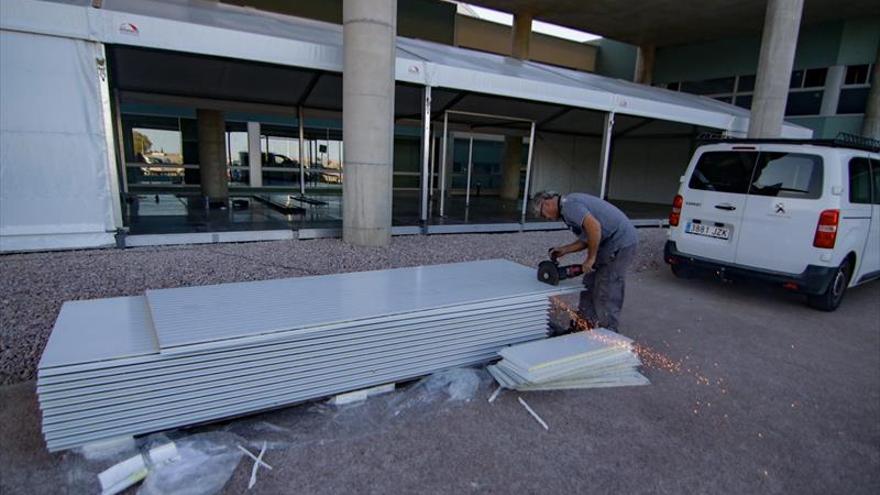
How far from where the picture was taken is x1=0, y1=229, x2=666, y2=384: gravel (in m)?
3.32

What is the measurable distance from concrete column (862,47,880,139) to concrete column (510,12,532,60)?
11.4 metres

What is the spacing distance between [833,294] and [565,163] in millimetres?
13464

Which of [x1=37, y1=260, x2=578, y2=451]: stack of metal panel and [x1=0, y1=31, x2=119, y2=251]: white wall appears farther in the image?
[x1=0, y1=31, x2=119, y2=251]: white wall

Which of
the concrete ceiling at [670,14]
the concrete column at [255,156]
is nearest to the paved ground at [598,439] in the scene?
the concrete column at [255,156]

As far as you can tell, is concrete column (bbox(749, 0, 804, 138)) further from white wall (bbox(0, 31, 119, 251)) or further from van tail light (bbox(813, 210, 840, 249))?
white wall (bbox(0, 31, 119, 251))

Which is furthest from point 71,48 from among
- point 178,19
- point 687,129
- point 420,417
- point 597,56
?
point 597,56

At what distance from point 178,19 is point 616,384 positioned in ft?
22.3

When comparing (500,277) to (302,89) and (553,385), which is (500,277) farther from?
(302,89)

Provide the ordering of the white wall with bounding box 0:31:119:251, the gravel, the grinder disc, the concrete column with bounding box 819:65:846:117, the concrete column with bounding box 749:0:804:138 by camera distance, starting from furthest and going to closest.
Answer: the concrete column with bounding box 819:65:846:117, the concrete column with bounding box 749:0:804:138, the white wall with bounding box 0:31:119:251, the grinder disc, the gravel

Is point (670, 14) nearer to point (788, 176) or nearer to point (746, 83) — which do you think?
point (746, 83)

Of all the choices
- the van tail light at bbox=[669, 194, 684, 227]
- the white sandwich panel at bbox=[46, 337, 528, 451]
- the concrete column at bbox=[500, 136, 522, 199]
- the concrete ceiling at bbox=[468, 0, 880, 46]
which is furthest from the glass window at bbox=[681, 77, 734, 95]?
the white sandwich panel at bbox=[46, 337, 528, 451]

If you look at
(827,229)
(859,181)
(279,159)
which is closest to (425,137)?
(827,229)

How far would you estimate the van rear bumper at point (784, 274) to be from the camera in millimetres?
4969

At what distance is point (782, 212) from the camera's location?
5.07m
